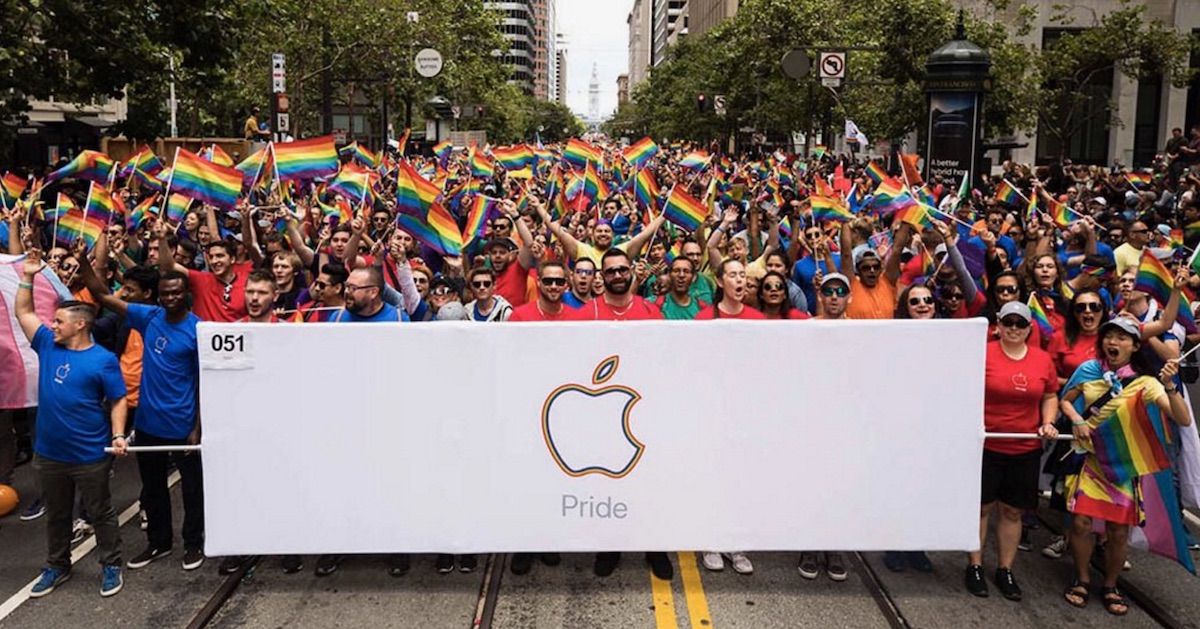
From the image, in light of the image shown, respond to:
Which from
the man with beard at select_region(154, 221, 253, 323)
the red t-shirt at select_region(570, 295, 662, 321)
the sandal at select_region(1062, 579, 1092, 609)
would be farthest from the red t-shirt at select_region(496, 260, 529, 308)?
the sandal at select_region(1062, 579, 1092, 609)

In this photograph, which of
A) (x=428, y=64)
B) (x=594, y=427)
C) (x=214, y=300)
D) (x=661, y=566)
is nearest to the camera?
(x=594, y=427)

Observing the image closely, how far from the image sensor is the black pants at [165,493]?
6059 millimetres

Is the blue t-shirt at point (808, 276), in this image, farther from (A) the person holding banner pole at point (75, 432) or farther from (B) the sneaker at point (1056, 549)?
(A) the person holding banner pole at point (75, 432)

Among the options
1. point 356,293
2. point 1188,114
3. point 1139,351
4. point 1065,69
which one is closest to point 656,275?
point 356,293

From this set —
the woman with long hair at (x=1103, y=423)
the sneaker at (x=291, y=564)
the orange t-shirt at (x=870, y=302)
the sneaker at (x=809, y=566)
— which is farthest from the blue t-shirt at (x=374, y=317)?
the woman with long hair at (x=1103, y=423)

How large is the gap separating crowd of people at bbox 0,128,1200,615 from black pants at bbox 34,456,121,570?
1 cm

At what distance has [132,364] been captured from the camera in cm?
677

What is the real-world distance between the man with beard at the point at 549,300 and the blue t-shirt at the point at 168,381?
196 cm

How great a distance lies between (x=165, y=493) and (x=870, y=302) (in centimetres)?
493

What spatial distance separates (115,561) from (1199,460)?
600cm

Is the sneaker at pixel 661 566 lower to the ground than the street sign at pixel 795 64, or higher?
lower

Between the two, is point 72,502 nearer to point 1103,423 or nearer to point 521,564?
point 521,564

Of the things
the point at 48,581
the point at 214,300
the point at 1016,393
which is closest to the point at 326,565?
the point at 48,581

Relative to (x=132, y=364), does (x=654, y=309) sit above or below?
above
